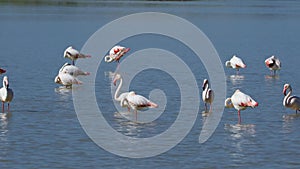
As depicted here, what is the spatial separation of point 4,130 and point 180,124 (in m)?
3.58

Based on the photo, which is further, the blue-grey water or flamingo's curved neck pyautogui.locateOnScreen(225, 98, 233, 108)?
flamingo's curved neck pyautogui.locateOnScreen(225, 98, 233, 108)

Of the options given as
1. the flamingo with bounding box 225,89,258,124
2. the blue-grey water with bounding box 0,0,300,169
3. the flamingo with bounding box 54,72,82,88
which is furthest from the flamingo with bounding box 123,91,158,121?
the flamingo with bounding box 54,72,82,88

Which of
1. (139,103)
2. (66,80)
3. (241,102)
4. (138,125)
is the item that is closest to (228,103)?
(241,102)

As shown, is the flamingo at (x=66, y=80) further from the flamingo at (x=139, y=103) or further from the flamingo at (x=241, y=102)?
the flamingo at (x=241, y=102)

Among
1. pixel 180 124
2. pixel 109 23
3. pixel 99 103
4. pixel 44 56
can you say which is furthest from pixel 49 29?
pixel 180 124

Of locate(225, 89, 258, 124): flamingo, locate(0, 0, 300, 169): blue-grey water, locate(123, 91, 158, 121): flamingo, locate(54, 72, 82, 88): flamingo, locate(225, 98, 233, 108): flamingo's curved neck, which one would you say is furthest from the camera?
locate(54, 72, 82, 88): flamingo

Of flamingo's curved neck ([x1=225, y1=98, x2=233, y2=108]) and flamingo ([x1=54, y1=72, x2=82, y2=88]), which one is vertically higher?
flamingo ([x1=54, y1=72, x2=82, y2=88])

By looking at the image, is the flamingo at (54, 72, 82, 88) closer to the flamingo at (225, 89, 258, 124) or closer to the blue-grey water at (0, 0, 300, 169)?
the blue-grey water at (0, 0, 300, 169)

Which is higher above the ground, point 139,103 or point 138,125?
point 139,103

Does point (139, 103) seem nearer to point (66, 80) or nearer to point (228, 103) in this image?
point (228, 103)

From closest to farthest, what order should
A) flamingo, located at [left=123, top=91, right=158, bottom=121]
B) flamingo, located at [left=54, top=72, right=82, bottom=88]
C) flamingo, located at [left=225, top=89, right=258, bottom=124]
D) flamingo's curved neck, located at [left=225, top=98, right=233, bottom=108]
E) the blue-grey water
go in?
the blue-grey water → flamingo, located at [left=225, top=89, right=258, bottom=124] → flamingo, located at [left=123, top=91, right=158, bottom=121] → flamingo's curved neck, located at [left=225, top=98, right=233, bottom=108] → flamingo, located at [left=54, top=72, right=82, bottom=88]

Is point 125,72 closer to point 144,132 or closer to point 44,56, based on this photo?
point 44,56

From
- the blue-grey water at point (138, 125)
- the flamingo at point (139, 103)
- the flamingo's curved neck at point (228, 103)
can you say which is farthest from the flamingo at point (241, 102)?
the flamingo at point (139, 103)

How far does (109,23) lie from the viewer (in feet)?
185
